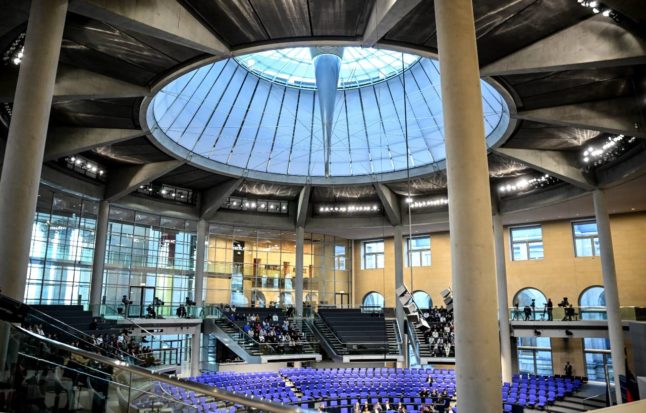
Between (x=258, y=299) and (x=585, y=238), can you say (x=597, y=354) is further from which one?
(x=258, y=299)

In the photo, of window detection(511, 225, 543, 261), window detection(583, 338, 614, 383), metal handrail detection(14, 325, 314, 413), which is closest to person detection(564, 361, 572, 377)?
window detection(583, 338, 614, 383)

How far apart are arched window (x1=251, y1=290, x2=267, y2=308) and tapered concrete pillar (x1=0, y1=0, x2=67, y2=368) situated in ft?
101

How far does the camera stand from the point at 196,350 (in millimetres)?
32125

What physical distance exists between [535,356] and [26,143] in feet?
119

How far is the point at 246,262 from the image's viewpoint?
40.9 meters

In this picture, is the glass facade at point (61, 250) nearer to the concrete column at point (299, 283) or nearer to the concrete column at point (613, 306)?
the concrete column at point (299, 283)

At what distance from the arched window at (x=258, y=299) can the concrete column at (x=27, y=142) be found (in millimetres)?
30769

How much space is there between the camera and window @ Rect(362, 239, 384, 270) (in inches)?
1823

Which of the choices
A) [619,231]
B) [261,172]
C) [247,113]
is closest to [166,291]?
[261,172]

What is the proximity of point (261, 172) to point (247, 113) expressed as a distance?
4483 mm

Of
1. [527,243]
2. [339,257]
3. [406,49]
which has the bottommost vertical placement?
[339,257]

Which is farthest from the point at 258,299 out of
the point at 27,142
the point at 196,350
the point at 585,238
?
the point at 27,142

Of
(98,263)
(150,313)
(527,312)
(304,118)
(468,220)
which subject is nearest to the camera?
(468,220)

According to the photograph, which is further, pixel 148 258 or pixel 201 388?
pixel 148 258
